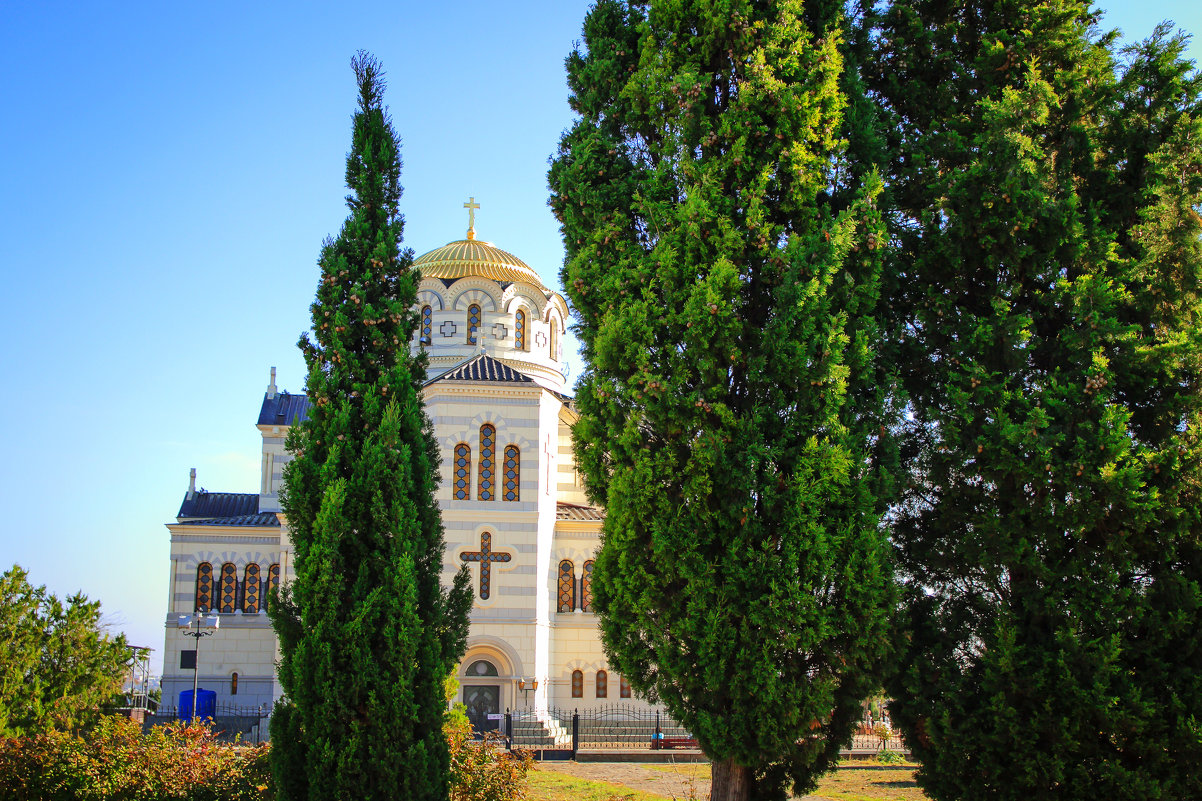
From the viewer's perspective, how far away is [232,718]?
23.4 metres

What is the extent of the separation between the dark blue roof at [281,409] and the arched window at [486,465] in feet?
30.3

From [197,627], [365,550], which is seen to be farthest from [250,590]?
[365,550]

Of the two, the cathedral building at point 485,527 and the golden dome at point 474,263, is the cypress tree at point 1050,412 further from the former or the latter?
the golden dome at point 474,263

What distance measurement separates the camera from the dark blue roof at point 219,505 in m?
27.4

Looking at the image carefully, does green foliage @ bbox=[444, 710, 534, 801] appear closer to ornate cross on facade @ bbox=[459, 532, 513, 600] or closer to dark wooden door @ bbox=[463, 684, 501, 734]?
ornate cross on facade @ bbox=[459, 532, 513, 600]

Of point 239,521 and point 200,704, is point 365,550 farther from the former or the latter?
point 239,521

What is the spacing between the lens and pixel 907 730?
8516mm

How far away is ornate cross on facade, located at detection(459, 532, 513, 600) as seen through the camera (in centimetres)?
2158

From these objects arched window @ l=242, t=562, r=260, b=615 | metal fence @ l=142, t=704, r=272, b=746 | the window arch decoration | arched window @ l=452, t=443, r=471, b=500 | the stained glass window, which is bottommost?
metal fence @ l=142, t=704, r=272, b=746

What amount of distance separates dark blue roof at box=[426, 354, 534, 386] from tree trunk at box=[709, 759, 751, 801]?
1484 centimetres

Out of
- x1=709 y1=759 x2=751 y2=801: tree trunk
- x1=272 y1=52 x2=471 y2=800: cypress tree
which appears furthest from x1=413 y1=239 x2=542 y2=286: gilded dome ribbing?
x1=709 y1=759 x2=751 y2=801: tree trunk

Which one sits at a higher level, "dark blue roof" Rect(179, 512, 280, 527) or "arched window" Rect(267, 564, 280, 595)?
"dark blue roof" Rect(179, 512, 280, 527)

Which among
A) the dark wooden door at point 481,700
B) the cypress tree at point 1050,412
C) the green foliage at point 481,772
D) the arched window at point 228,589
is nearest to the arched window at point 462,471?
the dark wooden door at point 481,700

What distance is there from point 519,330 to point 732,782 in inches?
794
